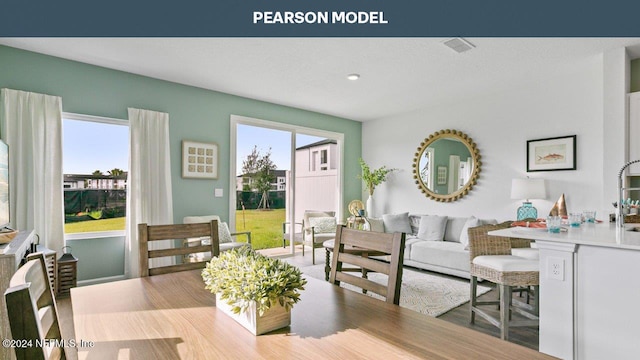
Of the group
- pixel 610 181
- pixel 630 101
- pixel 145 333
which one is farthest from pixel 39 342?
pixel 630 101

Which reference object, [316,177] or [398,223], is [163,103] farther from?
[398,223]

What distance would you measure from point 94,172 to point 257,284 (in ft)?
12.9

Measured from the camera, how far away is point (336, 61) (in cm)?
376

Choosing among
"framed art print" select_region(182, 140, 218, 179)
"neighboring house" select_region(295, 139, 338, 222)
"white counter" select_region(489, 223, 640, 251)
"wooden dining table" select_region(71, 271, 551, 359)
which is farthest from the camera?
"neighboring house" select_region(295, 139, 338, 222)

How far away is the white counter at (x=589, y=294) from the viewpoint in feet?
5.85

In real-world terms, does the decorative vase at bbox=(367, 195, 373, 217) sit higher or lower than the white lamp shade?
lower

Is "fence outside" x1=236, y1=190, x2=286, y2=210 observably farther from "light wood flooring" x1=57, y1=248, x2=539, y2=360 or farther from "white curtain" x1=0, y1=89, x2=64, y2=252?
"light wood flooring" x1=57, y1=248, x2=539, y2=360

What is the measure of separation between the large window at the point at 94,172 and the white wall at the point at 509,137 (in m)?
4.43

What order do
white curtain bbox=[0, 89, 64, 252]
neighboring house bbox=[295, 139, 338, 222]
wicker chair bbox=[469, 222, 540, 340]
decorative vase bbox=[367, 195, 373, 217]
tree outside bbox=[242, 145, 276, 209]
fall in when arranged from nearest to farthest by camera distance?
wicker chair bbox=[469, 222, 540, 340] < white curtain bbox=[0, 89, 64, 252] < tree outside bbox=[242, 145, 276, 209] < neighboring house bbox=[295, 139, 338, 222] < decorative vase bbox=[367, 195, 373, 217]

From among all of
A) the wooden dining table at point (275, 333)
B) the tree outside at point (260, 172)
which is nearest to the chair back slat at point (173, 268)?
the wooden dining table at point (275, 333)

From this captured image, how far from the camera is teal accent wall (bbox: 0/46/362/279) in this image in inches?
140

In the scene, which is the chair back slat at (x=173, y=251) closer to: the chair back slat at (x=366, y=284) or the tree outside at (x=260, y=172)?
the chair back slat at (x=366, y=284)

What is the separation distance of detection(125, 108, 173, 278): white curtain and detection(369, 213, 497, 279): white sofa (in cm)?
318

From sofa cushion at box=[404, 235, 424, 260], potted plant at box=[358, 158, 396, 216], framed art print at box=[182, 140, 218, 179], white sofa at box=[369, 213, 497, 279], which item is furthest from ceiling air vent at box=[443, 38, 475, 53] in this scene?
framed art print at box=[182, 140, 218, 179]
